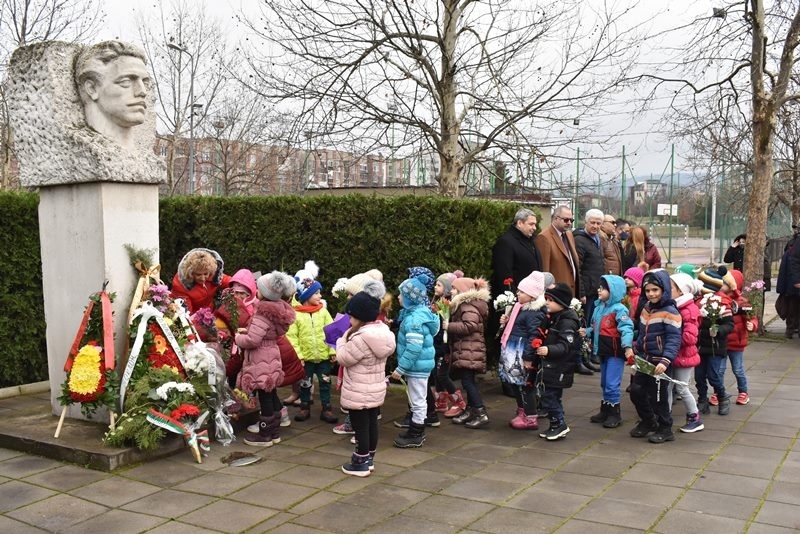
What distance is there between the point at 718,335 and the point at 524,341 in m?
1.98

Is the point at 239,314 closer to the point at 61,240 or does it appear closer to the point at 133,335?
the point at 133,335

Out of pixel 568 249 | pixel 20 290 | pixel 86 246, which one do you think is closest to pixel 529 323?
pixel 568 249

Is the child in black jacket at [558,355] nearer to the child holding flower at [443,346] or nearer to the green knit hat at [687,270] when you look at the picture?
the child holding flower at [443,346]

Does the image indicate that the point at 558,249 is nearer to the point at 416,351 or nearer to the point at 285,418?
the point at 416,351

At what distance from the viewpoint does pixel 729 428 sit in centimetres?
662

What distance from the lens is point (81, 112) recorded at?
620 centimetres

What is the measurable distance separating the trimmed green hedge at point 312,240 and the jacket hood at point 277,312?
2.17 m

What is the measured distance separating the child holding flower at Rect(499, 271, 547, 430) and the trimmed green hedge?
1393 millimetres

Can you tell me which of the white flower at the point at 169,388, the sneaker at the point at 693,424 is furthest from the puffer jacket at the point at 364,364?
the sneaker at the point at 693,424

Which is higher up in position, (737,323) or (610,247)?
(610,247)

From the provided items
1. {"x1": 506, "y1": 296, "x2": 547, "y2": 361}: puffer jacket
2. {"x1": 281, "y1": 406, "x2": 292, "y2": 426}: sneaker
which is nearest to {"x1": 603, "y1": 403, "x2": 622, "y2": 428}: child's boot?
{"x1": 506, "y1": 296, "x2": 547, "y2": 361}: puffer jacket

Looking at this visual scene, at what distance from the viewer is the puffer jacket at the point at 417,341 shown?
235 inches

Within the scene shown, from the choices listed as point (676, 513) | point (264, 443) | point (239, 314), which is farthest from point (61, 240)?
point (676, 513)

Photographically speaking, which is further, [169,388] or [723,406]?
[723,406]
